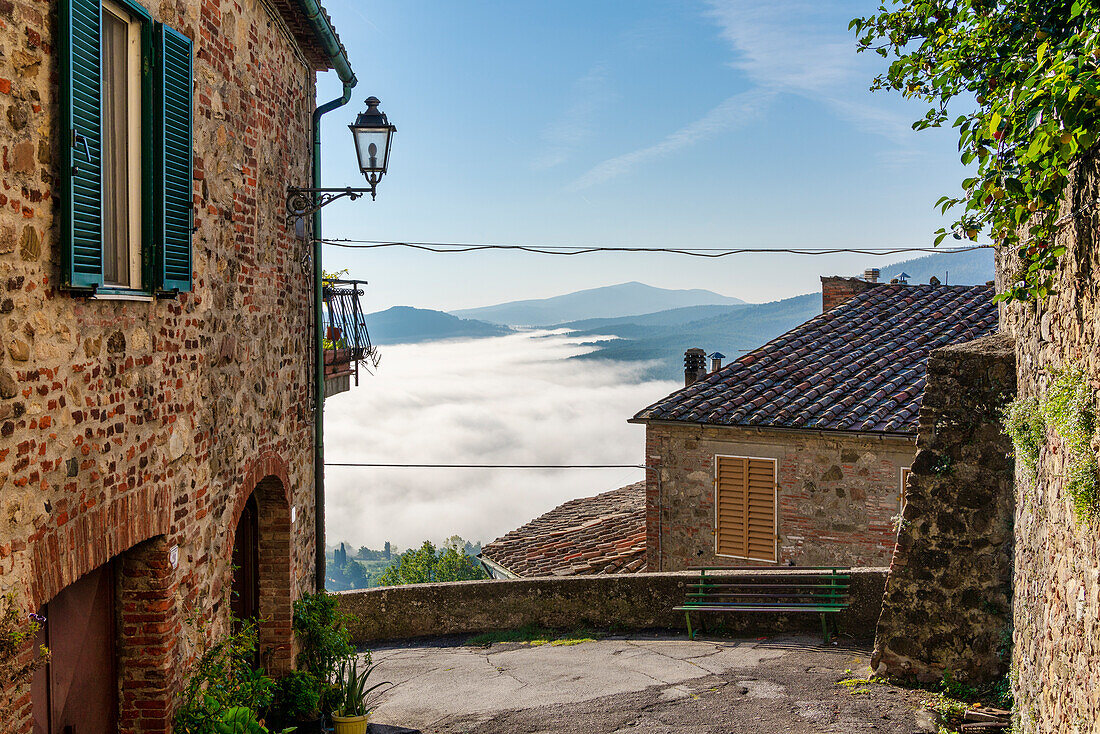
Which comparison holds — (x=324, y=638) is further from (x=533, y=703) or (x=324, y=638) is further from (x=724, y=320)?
(x=724, y=320)

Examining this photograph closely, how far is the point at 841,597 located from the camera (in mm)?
10633

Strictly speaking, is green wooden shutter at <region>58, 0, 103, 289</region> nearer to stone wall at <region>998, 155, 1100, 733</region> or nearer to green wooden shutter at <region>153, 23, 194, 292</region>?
green wooden shutter at <region>153, 23, 194, 292</region>

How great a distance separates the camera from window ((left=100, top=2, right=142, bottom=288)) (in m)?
4.16

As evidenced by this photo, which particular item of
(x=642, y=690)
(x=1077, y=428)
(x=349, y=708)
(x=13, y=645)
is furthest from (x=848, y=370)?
(x=13, y=645)

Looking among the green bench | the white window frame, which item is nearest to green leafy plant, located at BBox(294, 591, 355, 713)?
the white window frame

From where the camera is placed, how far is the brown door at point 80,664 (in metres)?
4.03

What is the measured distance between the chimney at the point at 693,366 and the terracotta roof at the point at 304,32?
12083 millimetres

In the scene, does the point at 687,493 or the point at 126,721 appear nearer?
the point at 126,721

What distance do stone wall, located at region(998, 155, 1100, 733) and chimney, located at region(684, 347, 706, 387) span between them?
12.8 m

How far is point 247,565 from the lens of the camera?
713 centimetres

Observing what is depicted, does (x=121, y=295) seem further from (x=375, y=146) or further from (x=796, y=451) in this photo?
(x=796, y=451)

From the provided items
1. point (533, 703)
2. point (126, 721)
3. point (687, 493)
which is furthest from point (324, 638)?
point (687, 493)

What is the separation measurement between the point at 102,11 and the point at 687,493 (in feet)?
41.1

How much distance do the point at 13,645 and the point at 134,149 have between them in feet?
7.95
